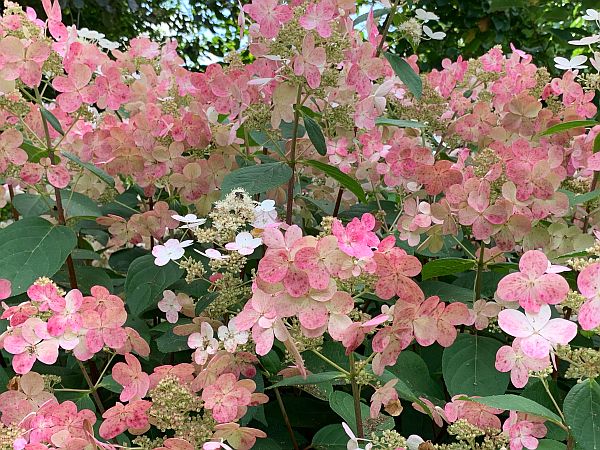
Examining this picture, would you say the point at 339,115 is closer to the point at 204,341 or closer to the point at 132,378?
the point at 204,341

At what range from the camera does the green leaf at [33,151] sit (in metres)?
1.34

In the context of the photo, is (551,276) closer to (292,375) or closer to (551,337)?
(551,337)

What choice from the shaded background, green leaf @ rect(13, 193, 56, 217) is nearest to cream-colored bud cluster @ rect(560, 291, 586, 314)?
green leaf @ rect(13, 193, 56, 217)

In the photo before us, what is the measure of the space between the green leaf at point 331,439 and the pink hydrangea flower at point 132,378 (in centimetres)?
31

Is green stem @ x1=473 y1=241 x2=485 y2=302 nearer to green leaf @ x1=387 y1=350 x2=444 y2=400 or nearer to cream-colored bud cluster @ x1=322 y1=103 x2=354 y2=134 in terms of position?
green leaf @ x1=387 y1=350 x2=444 y2=400

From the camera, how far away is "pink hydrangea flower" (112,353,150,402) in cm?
→ 87

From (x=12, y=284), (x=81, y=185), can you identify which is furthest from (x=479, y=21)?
(x=12, y=284)

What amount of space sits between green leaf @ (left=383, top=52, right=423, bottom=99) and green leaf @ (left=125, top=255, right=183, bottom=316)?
1.91ft

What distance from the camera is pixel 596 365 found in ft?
2.62

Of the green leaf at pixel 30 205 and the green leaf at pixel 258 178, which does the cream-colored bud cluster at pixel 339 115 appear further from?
the green leaf at pixel 30 205

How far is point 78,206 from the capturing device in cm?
140

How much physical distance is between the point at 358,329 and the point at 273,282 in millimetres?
110

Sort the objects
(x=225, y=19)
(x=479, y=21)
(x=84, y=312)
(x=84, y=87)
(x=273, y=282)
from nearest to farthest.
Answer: (x=273, y=282), (x=84, y=312), (x=84, y=87), (x=479, y=21), (x=225, y=19)

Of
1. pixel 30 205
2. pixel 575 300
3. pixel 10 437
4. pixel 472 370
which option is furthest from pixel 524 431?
pixel 30 205
